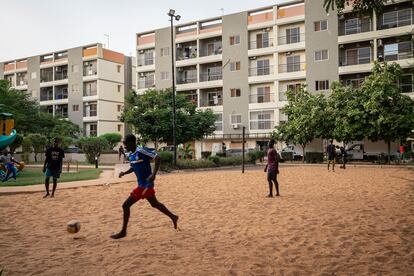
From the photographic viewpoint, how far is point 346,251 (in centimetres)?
591

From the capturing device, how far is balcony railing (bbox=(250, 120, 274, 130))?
44.9 meters

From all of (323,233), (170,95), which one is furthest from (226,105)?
(323,233)

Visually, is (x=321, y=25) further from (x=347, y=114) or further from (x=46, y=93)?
(x=46, y=93)

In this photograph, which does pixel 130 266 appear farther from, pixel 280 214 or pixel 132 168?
pixel 280 214

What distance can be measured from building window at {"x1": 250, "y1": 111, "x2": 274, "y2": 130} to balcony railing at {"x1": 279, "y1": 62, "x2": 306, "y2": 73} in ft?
16.8

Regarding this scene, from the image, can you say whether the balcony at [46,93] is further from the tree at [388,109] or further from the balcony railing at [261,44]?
the tree at [388,109]

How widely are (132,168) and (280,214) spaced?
13.0ft

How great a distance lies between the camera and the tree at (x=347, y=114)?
32594 millimetres

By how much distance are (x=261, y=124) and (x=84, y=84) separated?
94.0 ft

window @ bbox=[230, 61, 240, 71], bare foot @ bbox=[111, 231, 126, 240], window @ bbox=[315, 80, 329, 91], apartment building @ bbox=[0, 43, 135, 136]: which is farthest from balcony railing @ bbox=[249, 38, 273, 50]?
bare foot @ bbox=[111, 231, 126, 240]

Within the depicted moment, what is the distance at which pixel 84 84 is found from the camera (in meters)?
57.8

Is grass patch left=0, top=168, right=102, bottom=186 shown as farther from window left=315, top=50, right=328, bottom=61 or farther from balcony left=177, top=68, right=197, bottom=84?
balcony left=177, top=68, right=197, bottom=84

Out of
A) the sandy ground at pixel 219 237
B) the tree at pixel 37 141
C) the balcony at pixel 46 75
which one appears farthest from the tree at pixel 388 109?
the balcony at pixel 46 75

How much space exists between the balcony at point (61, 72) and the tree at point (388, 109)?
46.2 meters
